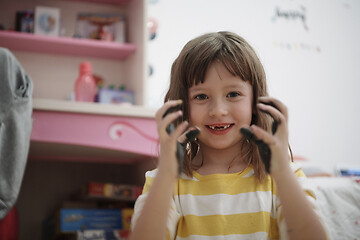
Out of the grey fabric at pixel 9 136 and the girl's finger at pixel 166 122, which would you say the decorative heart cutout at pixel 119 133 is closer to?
the grey fabric at pixel 9 136

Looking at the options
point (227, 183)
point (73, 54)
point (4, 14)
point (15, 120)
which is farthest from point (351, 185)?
point (4, 14)

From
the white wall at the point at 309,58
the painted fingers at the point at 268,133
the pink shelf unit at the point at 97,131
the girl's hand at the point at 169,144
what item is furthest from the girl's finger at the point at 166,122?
the white wall at the point at 309,58

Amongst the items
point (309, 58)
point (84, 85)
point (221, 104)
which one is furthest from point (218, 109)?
point (309, 58)

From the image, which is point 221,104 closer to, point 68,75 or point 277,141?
point 277,141

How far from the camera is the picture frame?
1.82 metres

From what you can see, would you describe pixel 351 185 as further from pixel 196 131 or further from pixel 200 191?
pixel 196 131

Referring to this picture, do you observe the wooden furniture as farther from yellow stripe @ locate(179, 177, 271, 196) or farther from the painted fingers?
the painted fingers

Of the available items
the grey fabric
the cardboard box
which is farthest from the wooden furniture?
the grey fabric

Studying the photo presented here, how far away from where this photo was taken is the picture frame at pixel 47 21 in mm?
1824

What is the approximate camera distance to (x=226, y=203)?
758mm

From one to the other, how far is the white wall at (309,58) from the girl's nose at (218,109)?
5.36 feet

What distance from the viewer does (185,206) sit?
77 centimetres

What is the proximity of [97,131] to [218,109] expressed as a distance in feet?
2.23

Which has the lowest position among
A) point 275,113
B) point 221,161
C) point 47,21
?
point 221,161
